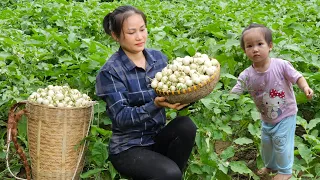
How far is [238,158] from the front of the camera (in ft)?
12.7

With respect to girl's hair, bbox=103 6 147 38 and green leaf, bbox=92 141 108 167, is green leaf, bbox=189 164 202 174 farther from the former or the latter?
girl's hair, bbox=103 6 147 38

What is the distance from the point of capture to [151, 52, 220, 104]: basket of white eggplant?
2750 mm

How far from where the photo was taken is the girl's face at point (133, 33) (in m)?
2.97

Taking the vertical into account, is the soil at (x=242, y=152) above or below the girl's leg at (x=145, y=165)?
below

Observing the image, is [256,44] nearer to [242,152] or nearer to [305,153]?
[305,153]

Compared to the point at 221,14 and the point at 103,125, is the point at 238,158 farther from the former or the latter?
the point at 221,14

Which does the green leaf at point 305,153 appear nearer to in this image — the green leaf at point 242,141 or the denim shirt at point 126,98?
the green leaf at point 242,141

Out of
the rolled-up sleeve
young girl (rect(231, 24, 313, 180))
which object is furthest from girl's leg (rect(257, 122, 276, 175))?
the rolled-up sleeve

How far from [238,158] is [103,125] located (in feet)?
3.39

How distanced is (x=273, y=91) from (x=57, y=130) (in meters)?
1.31

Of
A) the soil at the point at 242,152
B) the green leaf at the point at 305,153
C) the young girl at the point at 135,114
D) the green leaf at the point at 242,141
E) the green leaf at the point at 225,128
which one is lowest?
the soil at the point at 242,152

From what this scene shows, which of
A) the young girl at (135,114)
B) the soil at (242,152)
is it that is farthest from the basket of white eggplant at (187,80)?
the soil at (242,152)

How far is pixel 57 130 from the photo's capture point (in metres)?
3.05

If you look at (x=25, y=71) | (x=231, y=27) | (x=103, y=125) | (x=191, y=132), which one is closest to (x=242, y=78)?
(x=191, y=132)
